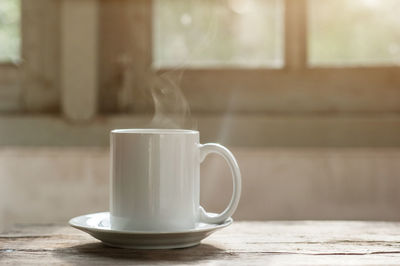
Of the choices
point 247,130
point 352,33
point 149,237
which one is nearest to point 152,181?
point 149,237

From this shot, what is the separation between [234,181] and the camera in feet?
2.54

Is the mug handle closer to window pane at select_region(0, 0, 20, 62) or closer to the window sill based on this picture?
the window sill

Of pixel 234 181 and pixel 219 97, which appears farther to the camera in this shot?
pixel 219 97

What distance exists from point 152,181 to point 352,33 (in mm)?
1237

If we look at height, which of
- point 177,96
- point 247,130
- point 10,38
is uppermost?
point 10,38

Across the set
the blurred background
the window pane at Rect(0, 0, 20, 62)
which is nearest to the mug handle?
the blurred background

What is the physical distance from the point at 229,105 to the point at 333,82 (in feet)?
1.05

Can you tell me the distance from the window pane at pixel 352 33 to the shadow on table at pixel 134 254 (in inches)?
45.7

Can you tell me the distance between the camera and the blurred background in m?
1.70

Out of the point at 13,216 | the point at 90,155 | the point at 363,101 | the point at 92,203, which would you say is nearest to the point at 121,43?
the point at 90,155

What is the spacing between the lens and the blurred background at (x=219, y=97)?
1.70 meters

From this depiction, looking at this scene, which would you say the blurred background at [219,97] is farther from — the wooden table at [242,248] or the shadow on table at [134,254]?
the shadow on table at [134,254]

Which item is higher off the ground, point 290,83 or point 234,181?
point 290,83

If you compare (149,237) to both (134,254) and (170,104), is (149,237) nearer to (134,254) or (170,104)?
(134,254)
